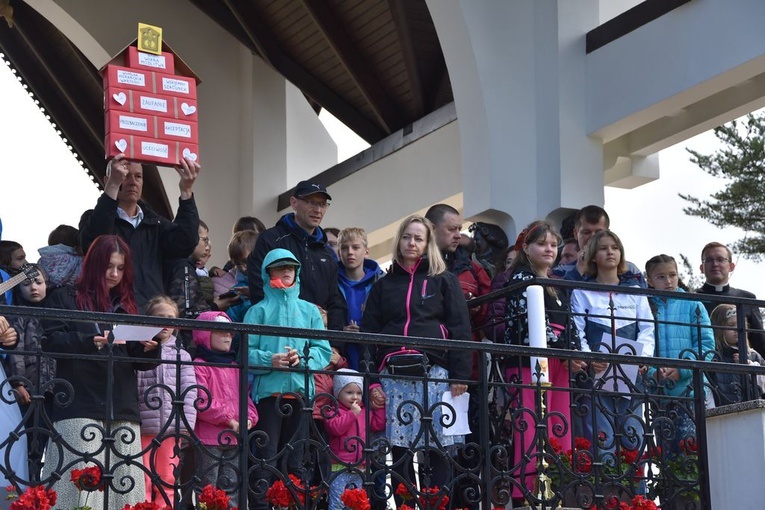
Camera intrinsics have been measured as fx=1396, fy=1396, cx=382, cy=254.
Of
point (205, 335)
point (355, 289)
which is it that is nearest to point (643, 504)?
point (355, 289)

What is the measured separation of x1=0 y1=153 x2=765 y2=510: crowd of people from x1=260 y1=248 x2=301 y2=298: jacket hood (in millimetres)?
18

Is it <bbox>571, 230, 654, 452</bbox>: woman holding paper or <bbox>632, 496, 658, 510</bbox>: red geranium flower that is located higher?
<bbox>571, 230, 654, 452</bbox>: woman holding paper

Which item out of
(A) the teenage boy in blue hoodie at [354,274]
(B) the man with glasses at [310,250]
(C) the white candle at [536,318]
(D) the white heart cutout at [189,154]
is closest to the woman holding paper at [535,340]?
(C) the white candle at [536,318]

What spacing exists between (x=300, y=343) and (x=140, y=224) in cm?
137

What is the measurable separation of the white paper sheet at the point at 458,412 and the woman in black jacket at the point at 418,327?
0.14 feet

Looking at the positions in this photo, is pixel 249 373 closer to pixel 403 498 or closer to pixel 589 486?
pixel 403 498

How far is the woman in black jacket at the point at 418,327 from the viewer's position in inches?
317

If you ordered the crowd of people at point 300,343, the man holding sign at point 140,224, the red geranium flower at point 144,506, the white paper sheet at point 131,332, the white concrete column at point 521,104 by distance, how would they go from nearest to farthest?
the red geranium flower at point 144,506
the white paper sheet at point 131,332
the crowd of people at point 300,343
the man holding sign at point 140,224
the white concrete column at point 521,104

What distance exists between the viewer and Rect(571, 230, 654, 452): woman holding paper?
28.6ft

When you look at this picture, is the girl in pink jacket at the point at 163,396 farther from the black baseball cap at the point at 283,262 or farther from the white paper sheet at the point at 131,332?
the black baseball cap at the point at 283,262

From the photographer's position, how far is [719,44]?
1090 centimetres

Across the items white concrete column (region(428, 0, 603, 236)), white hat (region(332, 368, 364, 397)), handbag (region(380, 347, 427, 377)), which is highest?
white concrete column (region(428, 0, 603, 236))

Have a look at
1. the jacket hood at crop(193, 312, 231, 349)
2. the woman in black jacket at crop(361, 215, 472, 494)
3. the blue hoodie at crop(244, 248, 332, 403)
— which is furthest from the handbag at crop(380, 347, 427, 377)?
the jacket hood at crop(193, 312, 231, 349)

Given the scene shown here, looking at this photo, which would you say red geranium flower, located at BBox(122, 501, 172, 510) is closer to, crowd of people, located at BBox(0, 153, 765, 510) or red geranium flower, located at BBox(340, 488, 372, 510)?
crowd of people, located at BBox(0, 153, 765, 510)
